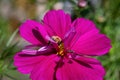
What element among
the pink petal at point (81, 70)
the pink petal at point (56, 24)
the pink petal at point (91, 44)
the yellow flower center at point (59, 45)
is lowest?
the pink petal at point (81, 70)

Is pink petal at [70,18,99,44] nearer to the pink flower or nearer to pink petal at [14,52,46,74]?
the pink flower

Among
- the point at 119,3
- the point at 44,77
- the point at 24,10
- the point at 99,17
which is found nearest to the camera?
the point at 44,77

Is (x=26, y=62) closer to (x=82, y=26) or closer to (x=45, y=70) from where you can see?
(x=45, y=70)

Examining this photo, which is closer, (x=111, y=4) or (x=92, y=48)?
(x=92, y=48)

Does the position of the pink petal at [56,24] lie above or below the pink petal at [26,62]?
above

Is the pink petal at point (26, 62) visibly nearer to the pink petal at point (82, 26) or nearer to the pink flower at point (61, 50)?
the pink flower at point (61, 50)

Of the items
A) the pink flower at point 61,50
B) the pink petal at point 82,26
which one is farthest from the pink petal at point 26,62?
the pink petal at point 82,26

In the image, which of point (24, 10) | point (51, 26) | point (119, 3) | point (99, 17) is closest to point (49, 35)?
point (51, 26)

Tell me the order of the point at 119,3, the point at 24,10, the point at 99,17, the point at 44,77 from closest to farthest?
1. the point at 44,77
2. the point at 119,3
3. the point at 99,17
4. the point at 24,10

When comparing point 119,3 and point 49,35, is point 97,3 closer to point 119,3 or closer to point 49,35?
point 119,3
